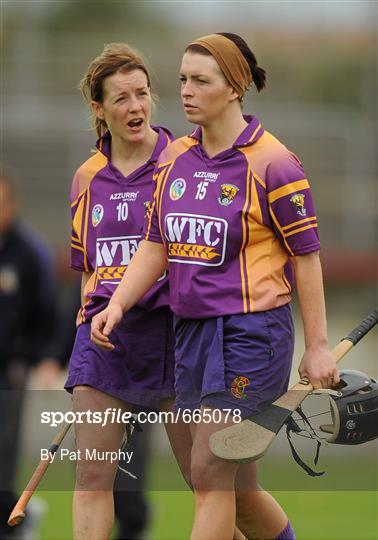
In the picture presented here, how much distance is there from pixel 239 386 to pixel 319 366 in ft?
0.98

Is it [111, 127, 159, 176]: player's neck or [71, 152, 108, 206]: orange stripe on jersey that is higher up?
[111, 127, 159, 176]: player's neck

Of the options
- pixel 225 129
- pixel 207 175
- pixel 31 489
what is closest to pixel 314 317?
pixel 207 175

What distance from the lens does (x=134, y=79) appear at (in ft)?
17.6

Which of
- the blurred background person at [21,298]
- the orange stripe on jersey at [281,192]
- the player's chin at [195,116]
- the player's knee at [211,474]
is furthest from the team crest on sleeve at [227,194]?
the blurred background person at [21,298]

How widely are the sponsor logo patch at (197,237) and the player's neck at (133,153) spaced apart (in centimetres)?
48

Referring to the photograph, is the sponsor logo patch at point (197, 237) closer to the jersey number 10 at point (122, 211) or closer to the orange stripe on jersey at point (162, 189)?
the orange stripe on jersey at point (162, 189)

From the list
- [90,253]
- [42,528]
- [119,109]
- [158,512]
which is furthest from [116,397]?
[158,512]

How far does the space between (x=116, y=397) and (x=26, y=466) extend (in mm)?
6167

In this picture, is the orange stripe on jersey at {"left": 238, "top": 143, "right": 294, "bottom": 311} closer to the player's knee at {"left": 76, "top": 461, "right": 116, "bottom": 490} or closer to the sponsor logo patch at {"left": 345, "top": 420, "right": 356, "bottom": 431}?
the sponsor logo patch at {"left": 345, "top": 420, "right": 356, "bottom": 431}

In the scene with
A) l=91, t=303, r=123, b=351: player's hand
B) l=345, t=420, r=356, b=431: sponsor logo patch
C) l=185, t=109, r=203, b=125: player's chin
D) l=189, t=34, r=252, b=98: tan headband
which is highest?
l=189, t=34, r=252, b=98: tan headband

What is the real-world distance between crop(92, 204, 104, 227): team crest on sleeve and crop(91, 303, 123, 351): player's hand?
0.45m

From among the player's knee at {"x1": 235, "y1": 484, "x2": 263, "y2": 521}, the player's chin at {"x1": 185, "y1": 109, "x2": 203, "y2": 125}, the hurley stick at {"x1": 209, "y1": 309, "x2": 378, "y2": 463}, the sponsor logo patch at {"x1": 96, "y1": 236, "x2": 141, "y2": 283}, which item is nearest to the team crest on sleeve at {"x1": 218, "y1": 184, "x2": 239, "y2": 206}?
the player's chin at {"x1": 185, "y1": 109, "x2": 203, "y2": 125}

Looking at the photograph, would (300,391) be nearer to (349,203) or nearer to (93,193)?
(93,193)

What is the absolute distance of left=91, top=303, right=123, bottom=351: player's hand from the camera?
198 inches
